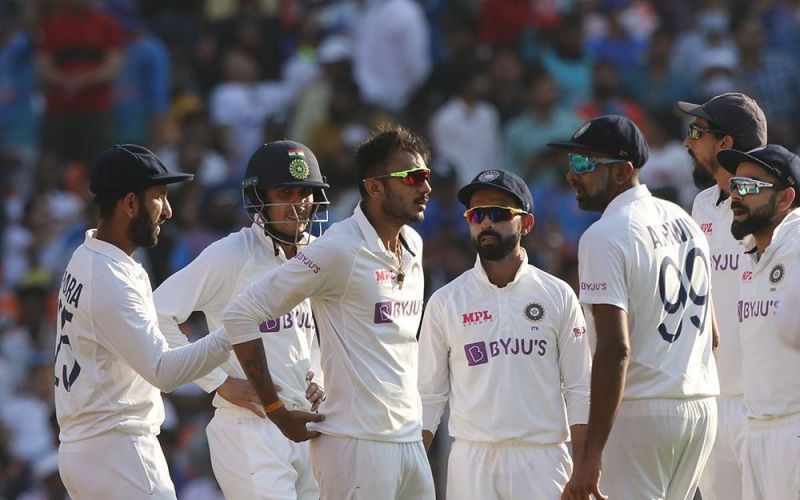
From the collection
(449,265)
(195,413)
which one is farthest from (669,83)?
(195,413)

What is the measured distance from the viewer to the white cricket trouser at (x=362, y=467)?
724 cm

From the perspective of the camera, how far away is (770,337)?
25.2ft

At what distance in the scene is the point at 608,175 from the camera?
771 cm

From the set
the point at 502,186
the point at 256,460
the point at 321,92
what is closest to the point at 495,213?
the point at 502,186

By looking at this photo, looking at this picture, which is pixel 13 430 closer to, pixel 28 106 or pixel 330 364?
pixel 28 106

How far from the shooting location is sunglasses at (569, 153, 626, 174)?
303 inches

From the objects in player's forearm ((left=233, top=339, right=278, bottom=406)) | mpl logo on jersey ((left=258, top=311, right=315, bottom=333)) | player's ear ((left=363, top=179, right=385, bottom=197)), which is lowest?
player's forearm ((left=233, top=339, right=278, bottom=406))

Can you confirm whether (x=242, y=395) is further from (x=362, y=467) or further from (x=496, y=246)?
(x=496, y=246)

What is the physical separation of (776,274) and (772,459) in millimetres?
910

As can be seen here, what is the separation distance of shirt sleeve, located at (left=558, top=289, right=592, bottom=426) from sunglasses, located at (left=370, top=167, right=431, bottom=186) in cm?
106

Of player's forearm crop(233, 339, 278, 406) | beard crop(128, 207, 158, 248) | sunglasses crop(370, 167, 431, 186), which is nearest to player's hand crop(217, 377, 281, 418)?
player's forearm crop(233, 339, 278, 406)

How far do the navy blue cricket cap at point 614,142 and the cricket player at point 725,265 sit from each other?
94 cm

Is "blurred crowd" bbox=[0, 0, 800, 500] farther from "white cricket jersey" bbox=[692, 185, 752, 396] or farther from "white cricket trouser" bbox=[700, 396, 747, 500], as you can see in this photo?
"white cricket trouser" bbox=[700, 396, 747, 500]

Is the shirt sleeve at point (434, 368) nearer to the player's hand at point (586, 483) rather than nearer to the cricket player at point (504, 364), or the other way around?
the cricket player at point (504, 364)
